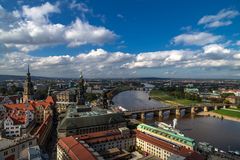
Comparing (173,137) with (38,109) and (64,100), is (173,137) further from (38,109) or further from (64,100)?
(64,100)

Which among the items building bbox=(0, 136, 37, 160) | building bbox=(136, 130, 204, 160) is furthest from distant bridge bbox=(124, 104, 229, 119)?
building bbox=(0, 136, 37, 160)

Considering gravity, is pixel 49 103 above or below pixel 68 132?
above

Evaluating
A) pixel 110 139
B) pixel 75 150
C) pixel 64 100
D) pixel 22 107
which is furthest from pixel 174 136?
pixel 64 100

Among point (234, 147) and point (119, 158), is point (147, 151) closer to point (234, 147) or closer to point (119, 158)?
point (119, 158)

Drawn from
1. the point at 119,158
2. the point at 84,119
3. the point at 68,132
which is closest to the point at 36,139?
the point at 68,132

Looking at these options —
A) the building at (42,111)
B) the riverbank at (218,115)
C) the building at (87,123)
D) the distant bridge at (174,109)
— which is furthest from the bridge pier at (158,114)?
the building at (42,111)

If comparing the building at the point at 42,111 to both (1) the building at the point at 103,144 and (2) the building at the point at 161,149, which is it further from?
(2) the building at the point at 161,149
